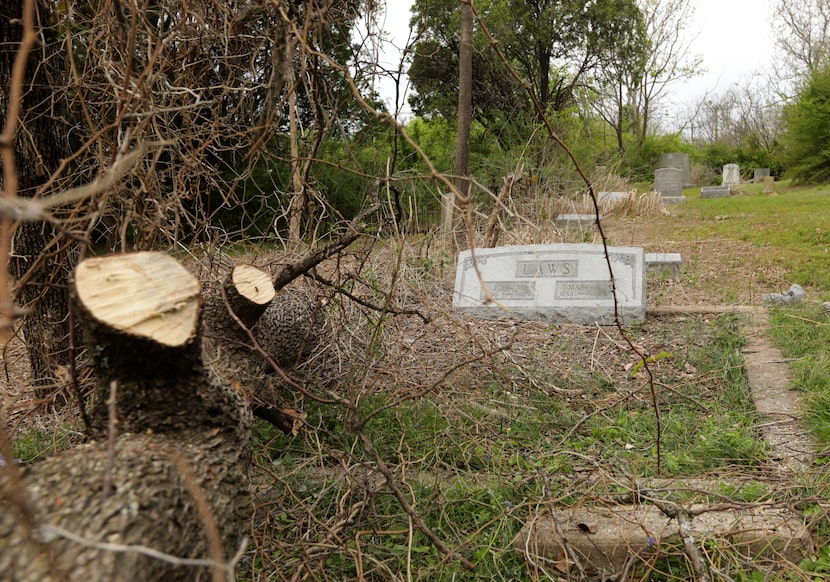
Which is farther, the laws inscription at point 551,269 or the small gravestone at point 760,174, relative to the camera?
the small gravestone at point 760,174

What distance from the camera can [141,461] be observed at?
137 cm

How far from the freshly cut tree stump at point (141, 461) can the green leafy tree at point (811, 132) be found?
19.4m

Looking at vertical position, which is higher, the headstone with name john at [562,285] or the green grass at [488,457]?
the headstone with name john at [562,285]

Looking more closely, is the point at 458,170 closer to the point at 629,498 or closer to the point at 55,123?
the point at 55,123

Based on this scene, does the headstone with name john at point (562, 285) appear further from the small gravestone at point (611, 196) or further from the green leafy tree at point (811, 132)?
the green leafy tree at point (811, 132)

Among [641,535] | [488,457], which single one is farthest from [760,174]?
[641,535]

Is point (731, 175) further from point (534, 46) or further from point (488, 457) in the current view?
point (488, 457)

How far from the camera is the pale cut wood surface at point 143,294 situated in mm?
1405

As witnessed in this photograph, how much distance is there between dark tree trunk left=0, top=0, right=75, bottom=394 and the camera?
3.23m

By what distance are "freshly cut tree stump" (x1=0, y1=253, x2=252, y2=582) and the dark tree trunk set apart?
1848 millimetres

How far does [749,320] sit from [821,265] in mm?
2503

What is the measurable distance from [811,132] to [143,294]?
19.9 metres

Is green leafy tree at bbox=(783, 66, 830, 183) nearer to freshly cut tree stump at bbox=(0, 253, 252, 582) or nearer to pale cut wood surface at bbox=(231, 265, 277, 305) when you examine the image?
pale cut wood surface at bbox=(231, 265, 277, 305)

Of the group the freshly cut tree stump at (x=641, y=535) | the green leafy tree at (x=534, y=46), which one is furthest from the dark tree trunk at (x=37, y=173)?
the green leafy tree at (x=534, y=46)
